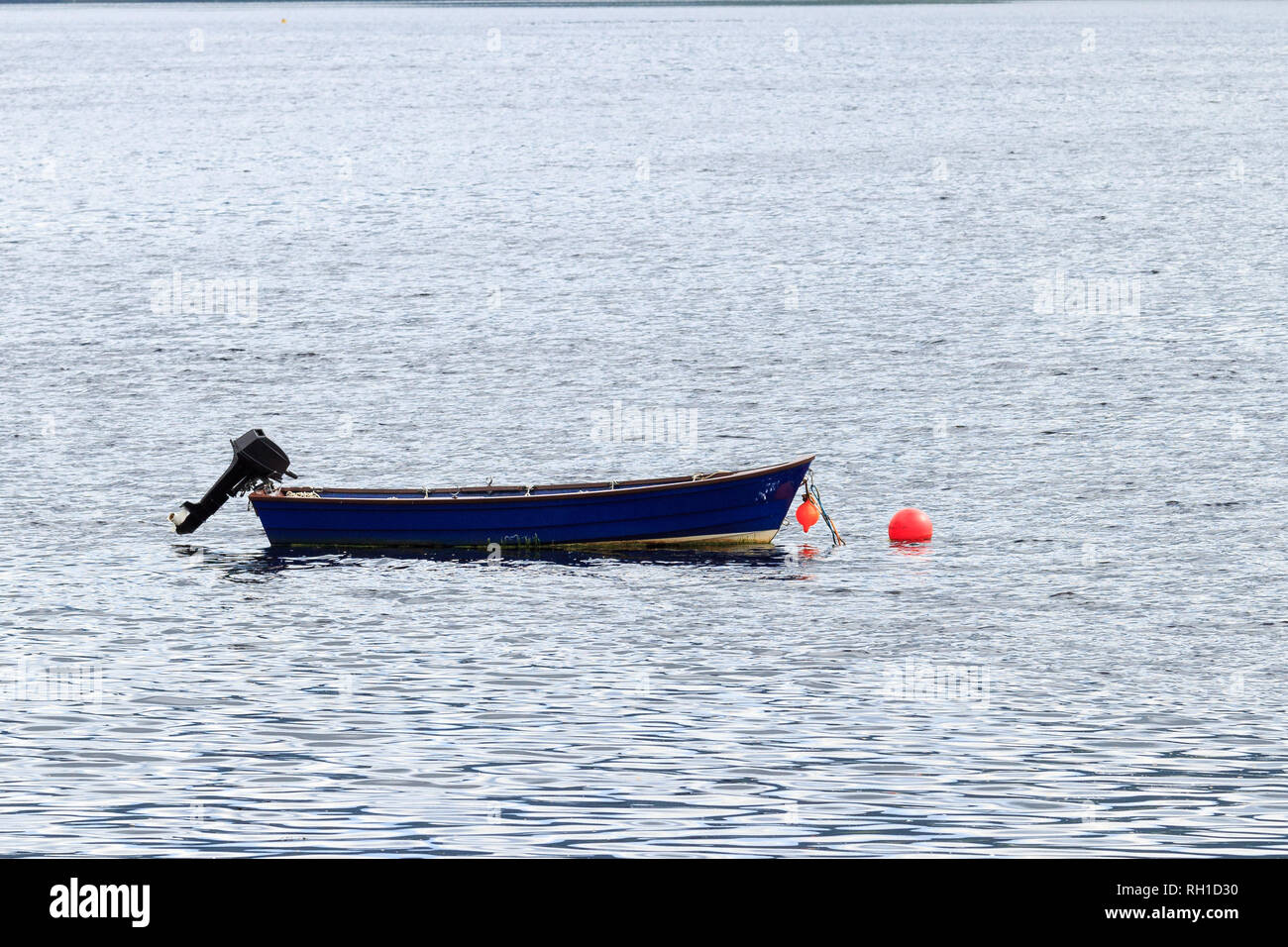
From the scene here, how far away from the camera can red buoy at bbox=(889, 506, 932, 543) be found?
42250 millimetres

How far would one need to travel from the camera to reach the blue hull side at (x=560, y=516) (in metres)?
42.8

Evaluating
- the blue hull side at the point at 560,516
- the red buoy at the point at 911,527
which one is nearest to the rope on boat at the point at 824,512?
the blue hull side at the point at 560,516

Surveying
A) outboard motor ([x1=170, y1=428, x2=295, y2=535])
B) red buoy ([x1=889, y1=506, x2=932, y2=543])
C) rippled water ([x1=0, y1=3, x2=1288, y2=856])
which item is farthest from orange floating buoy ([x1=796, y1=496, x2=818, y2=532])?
outboard motor ([x1=170, y1=428, x2=295, y2=535])

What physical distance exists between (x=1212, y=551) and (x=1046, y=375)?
2595cm

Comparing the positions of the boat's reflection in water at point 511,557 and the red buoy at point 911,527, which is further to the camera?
the red buoy at point 911,527

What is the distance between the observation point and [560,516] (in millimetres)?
42875

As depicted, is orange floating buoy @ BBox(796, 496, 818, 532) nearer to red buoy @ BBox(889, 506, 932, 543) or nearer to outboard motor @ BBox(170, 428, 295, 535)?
red buoy @ BBox(889, 506, 932, 543)

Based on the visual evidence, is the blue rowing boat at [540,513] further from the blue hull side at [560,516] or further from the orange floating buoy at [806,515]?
the orange floating buoy at [806,515]

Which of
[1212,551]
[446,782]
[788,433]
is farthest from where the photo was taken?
[788,433]

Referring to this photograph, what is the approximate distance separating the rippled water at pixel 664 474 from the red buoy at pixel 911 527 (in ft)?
1.59

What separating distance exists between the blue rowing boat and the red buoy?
2524mm
